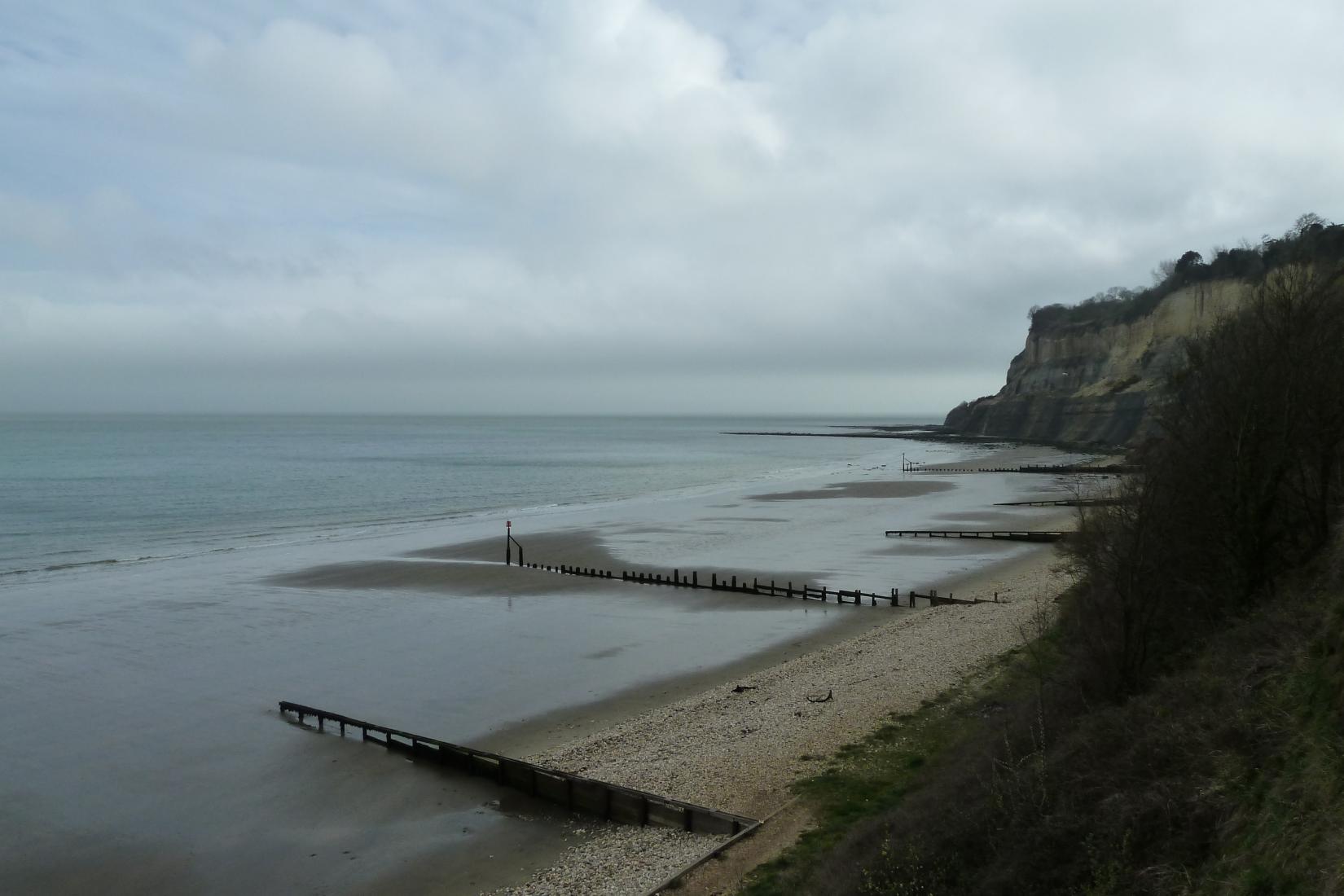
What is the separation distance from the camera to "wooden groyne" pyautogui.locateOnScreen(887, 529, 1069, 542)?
158ft

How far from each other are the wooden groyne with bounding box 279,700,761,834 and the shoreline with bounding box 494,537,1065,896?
28 cm

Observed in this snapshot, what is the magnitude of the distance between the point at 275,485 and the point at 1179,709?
291ft

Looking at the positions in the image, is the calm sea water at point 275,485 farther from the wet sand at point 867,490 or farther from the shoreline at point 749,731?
the shoreline at point 749,731

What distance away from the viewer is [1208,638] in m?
13.0

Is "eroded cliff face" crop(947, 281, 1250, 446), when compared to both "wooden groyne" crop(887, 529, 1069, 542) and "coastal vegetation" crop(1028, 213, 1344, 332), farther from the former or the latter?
"wooden groyne" crop(887, 529, 1069, 542)

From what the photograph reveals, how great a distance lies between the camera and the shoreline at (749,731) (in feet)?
44.0

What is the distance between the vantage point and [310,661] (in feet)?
86.8

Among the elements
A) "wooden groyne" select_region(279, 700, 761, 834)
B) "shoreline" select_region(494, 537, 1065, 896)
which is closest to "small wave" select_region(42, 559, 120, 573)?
"wooden groyne" select_region(279, 700, 761, 834)

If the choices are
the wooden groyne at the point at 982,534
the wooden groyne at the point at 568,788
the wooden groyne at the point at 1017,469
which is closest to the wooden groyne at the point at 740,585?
the wooden groyne at the point at 982,534

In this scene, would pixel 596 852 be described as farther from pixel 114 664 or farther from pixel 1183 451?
pixel 114 664

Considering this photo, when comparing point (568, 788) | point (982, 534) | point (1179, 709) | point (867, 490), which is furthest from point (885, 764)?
point (867, 490)

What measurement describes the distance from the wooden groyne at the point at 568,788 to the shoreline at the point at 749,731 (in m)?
0.28

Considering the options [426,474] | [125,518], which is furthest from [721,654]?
[426,474]

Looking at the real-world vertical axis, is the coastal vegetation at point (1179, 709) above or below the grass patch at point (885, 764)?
above
